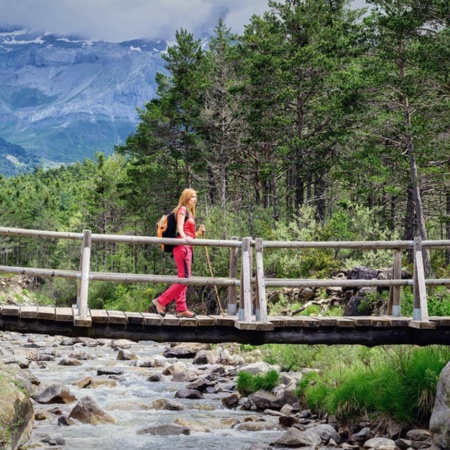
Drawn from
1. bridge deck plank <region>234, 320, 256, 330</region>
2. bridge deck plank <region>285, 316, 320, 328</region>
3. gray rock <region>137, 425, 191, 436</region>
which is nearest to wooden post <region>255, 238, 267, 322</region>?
bridge deck plank <region>234, 320, 256, 330</region>

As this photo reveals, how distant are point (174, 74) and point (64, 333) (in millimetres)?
37231

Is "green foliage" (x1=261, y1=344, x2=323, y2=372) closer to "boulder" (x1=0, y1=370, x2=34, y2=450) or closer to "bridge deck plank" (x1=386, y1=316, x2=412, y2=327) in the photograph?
"bridge deck plank" (x1=386, y1=316, x2=412, y2=327)

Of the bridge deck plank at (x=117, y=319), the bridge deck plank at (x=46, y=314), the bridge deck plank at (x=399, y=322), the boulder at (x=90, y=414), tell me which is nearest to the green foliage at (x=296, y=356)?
the boulder at (x=90, y=414)

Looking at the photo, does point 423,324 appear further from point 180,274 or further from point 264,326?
point 180,274

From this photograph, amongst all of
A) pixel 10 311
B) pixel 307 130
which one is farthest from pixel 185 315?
pixel 307 130

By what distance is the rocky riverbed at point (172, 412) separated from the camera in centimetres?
1160

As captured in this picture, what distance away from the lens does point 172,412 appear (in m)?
14.8

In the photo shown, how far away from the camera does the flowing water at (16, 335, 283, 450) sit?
12.1m

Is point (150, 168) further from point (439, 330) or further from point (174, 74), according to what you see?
point (439, 330)

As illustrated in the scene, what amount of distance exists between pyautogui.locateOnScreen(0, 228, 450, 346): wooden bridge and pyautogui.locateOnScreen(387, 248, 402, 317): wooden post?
11 centimetres

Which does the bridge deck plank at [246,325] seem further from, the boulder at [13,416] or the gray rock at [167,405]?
the gray rock at [167,405]

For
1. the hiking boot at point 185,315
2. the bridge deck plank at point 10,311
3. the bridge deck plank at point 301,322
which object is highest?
the bridge deck plank at point 10,311

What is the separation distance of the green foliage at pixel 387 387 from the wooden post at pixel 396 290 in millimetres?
1243

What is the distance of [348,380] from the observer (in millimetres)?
12820
